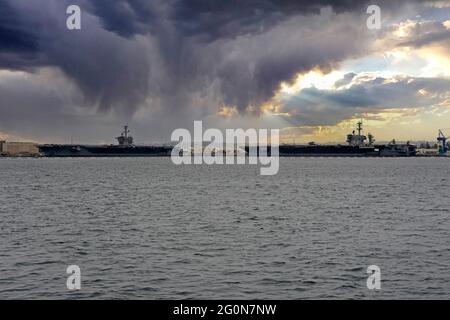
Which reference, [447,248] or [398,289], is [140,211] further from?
[398,289]

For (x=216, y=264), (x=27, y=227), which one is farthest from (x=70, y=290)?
(x=27, y=227)

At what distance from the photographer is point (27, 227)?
4522 centimetres

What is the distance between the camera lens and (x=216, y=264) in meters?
29.7

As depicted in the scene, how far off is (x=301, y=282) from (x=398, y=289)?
4.69m

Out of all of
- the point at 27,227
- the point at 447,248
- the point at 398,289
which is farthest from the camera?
the point at 27,227
